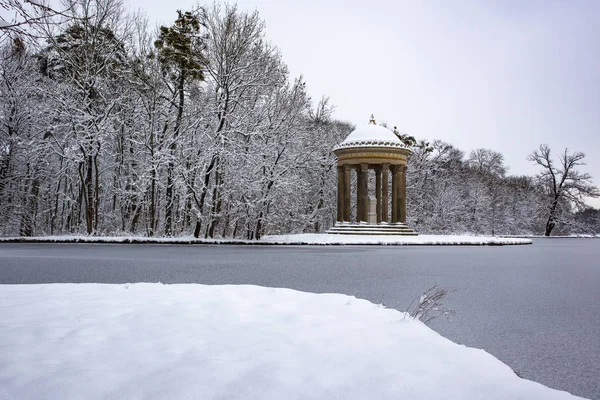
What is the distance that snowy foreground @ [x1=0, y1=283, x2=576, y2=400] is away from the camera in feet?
8.21

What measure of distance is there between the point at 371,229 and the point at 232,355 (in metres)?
23.1

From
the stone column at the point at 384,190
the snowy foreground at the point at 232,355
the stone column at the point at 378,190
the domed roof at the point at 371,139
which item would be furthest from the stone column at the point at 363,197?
the snowy foreground at the point at 232,355

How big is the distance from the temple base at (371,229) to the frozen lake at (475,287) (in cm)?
1386

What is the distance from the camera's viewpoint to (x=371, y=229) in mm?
25703

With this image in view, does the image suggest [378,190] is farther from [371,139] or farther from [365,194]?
[371,139]

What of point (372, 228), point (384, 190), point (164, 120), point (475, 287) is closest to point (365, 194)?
point (384, 190)

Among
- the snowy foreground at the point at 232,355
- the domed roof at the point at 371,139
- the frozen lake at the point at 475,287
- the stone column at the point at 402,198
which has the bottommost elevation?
the frozen lake at the point at 475,287

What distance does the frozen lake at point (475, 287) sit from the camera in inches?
144

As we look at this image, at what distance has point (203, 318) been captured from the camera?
4.12 meters

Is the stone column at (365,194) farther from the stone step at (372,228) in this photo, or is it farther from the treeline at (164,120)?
the treeline at (164,120)

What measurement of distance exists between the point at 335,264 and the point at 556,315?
5863 mm

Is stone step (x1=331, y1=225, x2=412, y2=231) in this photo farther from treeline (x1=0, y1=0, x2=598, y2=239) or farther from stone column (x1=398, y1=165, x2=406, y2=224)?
treeline (x1=0, y1=0, x2=598, y2=239)

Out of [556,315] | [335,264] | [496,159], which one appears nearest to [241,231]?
[335,264]

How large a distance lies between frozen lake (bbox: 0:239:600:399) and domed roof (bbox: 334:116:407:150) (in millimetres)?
15505
